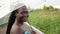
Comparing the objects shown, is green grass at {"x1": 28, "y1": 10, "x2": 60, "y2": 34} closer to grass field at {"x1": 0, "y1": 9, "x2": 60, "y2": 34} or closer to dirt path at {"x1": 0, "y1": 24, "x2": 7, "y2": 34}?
grass field at {"x1": 0, "y1": 9, "x2": 60, "y2": 34}

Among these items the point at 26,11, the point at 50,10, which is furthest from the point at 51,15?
the point at 26,11

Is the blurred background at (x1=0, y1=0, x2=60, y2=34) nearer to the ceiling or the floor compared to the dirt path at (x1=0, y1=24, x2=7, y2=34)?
nearer to the ceiling

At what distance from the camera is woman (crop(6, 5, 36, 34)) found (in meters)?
0.77

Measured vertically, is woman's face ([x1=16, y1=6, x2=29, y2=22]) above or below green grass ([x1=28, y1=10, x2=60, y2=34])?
above

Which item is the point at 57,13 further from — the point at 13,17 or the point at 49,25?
the point at 13,17

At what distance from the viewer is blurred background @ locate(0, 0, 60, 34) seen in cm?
83

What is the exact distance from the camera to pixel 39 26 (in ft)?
2.75

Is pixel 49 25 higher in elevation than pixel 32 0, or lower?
lower

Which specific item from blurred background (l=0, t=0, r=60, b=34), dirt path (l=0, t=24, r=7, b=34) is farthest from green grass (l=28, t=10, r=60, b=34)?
dirt path (l=0, t=24, r=7, b=34)

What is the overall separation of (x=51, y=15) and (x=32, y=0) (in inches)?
4.3

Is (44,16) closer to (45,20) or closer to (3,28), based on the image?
(45,20)

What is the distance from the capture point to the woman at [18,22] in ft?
2.54

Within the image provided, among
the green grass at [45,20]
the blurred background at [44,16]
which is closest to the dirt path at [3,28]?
the blurred background at [44,16]

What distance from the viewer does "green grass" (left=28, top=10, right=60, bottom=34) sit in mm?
829
